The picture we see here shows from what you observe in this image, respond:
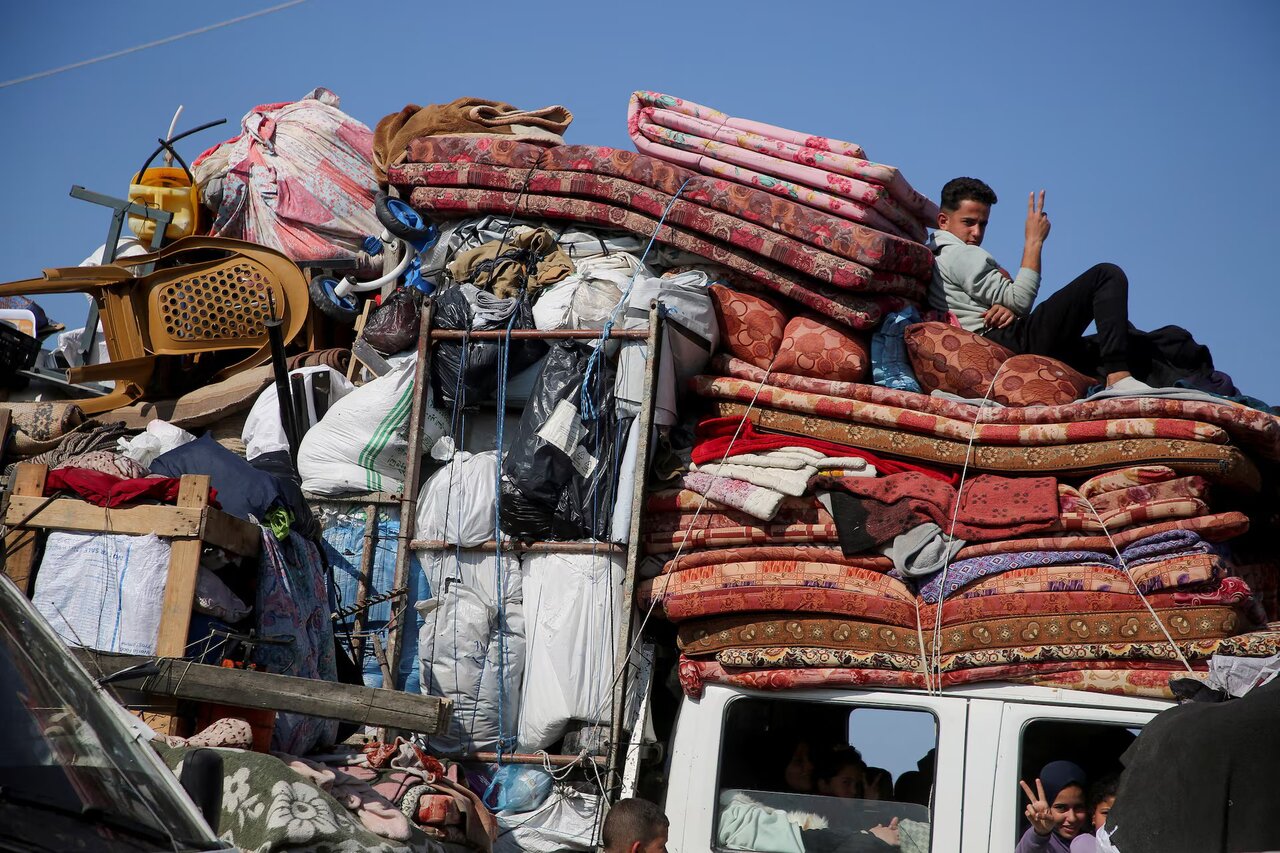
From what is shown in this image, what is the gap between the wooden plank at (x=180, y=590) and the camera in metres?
4.93

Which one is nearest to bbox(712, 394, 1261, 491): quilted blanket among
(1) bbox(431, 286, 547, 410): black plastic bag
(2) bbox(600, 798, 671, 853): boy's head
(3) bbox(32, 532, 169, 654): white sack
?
(1) bbox(431, 286, 547, 410): black plastic bag

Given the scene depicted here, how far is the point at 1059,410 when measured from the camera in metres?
5.80

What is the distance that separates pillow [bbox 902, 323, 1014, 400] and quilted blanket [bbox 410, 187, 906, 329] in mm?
269

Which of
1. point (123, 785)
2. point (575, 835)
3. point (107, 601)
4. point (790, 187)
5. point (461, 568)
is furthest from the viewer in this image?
point (790, 187)

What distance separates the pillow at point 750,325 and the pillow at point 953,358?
665 mm

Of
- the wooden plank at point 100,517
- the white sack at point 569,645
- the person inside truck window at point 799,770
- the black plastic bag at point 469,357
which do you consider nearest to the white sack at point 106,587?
the wooden plank at point 100,517

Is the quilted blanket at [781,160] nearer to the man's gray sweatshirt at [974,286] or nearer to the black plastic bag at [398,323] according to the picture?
the man's gray sweatshirt at [974,286]

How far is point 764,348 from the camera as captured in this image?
6445 mm

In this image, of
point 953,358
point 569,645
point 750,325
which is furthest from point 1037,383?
point 569,645

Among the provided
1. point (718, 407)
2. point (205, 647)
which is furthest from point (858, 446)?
point (205, 647)

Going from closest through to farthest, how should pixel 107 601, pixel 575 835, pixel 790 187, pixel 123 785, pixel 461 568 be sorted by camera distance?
pixel 123 785
pixel 107 601
pixel 575 835
pixel 461 568
pixel 790 187

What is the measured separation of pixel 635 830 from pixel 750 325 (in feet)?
9.77

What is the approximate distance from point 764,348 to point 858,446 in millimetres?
732

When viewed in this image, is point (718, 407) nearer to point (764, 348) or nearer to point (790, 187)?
point (764, 348)
